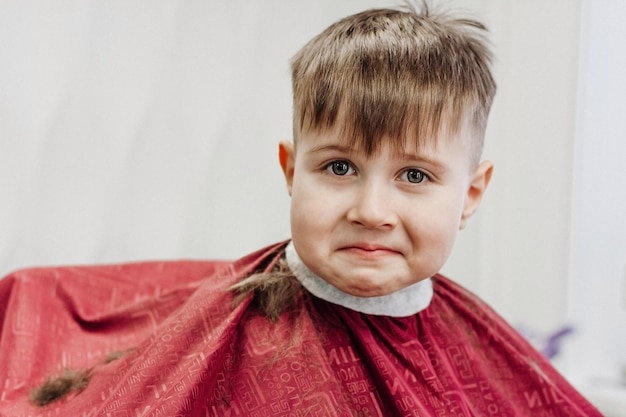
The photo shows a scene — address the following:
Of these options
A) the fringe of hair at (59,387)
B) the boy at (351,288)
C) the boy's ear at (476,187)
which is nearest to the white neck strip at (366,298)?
the boy at (351,288)

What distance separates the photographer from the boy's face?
96cm

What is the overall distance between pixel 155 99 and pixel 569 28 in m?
1.08

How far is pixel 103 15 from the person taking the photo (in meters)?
1.62

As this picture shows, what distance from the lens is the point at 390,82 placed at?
97 centimetres

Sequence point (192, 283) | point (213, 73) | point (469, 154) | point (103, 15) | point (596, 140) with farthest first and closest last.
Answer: point (596, 140) < point (213, 73) < point (103, 15) < point (192, 283) < point (469, 154)

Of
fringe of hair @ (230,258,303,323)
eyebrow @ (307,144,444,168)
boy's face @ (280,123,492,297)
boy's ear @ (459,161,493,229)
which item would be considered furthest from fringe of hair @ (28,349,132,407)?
boy's ear @ (459,161,493,229)

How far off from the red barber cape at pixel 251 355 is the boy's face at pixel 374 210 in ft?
0.33

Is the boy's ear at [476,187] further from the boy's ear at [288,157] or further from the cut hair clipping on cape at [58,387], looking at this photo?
the cut hair clipping on cape at [58,387]

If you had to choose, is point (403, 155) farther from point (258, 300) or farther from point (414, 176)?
point (258, 300)

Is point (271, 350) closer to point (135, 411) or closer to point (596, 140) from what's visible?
point (135, 411)

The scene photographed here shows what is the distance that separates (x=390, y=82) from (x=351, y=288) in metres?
0.27

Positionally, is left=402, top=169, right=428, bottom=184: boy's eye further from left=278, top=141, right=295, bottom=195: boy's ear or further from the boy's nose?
left=278, top=141, right=295, bottom=195: boy's ear

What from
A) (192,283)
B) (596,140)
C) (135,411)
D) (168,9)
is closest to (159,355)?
(135,411)

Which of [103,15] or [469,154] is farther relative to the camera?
[103,15]
